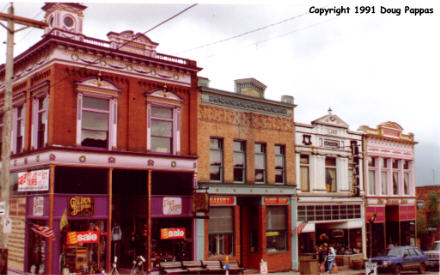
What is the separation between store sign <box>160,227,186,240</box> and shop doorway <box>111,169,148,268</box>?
0.85 meters

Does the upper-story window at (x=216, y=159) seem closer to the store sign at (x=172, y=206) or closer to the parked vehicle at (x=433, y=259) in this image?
the store sign at (x=172, y=206)

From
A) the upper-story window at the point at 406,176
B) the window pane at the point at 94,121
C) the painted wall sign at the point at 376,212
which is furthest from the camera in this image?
the upper-story window at the point at 406,176

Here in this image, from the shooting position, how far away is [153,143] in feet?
77.0

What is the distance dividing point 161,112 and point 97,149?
406cm

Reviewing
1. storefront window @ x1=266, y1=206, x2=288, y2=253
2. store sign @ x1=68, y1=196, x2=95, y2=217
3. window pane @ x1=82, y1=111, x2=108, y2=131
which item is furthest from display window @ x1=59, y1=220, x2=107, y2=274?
storefront window @ x1=266, y1=206, x2=288, y2=253

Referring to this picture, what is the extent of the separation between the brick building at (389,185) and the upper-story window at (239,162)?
11031 mm

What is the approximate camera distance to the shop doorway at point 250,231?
2719 cm

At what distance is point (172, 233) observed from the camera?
76.9 ft

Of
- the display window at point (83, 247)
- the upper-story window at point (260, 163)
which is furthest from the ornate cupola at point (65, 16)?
the upper-story window at point (260, 163)

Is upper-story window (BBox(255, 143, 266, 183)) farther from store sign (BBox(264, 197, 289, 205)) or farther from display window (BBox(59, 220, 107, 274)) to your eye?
display window (BBox(59, 220, 107, 274))

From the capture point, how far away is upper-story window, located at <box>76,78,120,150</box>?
2102cm

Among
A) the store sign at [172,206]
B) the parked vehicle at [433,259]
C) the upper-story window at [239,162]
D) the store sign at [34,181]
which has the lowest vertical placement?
the parked vehicle at [433,259]

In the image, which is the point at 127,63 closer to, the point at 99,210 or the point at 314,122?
the point at 99,210

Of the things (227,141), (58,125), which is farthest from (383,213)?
(58,125)
